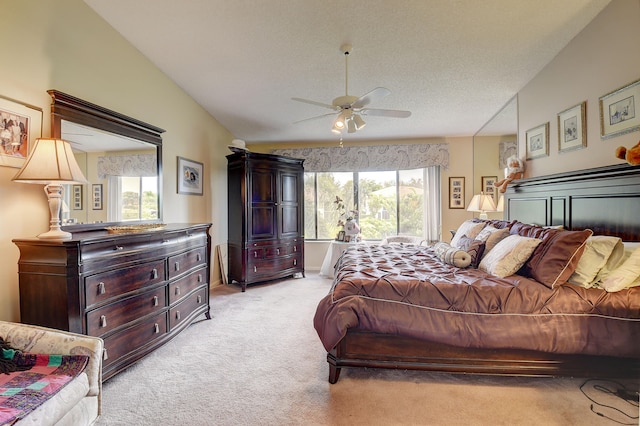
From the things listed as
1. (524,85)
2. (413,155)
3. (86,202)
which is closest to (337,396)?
(86,202)

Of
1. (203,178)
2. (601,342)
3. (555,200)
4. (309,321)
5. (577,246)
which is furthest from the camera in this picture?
(203,178)

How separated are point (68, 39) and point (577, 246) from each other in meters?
4.03

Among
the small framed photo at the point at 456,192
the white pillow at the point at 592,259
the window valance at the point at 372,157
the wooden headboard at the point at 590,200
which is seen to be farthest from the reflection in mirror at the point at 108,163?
the small framed photo at the point at 456,192

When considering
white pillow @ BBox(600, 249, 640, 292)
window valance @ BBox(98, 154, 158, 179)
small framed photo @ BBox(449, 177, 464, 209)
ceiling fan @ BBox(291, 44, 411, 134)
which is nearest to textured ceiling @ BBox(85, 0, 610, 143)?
ceiling fan @ BBox(291, 44, 411, 134)

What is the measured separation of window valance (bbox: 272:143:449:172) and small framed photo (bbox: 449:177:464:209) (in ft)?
1.05

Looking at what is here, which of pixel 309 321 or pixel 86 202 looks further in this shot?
pixel 309 321

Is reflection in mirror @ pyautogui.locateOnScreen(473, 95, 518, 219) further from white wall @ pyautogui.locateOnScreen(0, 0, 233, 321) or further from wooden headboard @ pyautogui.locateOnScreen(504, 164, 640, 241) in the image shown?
white wall @ pyautogui.locateOnScreen(0, 0, 233, 321)

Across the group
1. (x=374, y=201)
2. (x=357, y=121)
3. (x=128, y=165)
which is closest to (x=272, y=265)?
(x=374, y=201)

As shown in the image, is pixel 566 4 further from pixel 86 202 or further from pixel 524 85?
pixel 86 202

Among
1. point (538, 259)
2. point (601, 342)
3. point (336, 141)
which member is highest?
point (336, 141)

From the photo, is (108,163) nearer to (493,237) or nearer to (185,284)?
(185,284)

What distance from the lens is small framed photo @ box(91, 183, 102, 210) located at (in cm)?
242

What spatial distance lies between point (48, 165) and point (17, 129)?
0.39 metres

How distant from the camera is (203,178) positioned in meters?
4.37
